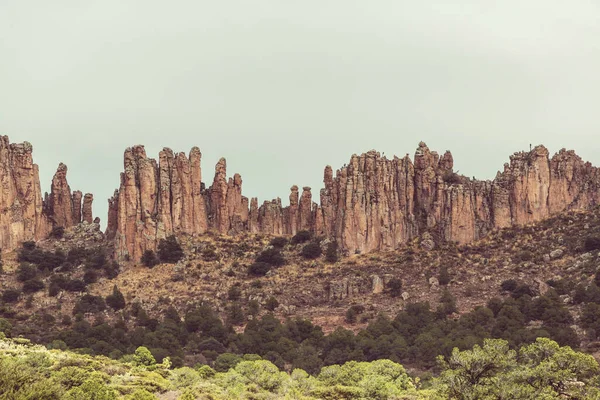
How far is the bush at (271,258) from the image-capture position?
110375 mm

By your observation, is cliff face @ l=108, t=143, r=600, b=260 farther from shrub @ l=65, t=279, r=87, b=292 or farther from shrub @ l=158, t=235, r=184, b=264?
shrub @ l=65, t=279, r=87, b=292

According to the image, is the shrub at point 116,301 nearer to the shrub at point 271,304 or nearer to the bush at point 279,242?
the shrub at point 271,304

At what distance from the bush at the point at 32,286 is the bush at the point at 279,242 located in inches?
1187

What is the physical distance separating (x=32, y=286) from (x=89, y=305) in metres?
8.47

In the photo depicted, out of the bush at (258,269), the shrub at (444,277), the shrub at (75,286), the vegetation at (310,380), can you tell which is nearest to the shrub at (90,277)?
the shrub at (75,286)

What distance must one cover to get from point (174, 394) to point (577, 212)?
72395 mm

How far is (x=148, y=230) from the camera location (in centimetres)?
11162

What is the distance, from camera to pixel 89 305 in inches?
3974

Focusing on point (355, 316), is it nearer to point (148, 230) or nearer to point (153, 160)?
point (148, 230)

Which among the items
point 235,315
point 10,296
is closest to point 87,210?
point 10,296

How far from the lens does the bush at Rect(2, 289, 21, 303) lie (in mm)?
101250

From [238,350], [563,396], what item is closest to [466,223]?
[238,350]

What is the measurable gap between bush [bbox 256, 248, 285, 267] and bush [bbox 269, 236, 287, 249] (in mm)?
3696

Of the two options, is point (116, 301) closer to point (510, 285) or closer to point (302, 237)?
point (302, 237)
